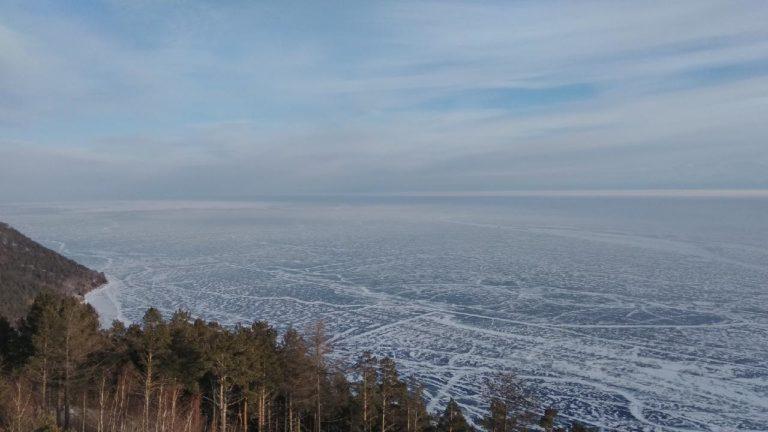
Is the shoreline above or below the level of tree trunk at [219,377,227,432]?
below

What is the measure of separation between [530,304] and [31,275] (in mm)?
29964

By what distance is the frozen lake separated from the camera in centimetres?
1485

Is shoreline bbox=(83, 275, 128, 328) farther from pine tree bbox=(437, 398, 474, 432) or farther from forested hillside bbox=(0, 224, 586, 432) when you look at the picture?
pine tree bbox=(437, 398, 474, 432)

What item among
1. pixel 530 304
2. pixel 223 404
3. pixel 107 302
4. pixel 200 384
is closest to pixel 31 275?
pixel 107 302

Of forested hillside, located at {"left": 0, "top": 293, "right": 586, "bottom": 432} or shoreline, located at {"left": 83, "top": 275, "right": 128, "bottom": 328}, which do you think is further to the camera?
shoreline, located at {"left": 83, "top": 275, "right": 128, "bottom": 328}

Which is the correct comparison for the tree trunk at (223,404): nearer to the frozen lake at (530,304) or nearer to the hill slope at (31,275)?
the frozen lake at (530,304)

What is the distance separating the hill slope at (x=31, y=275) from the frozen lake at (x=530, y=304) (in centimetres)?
215

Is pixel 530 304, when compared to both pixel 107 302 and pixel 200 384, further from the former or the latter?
pixel 107 302

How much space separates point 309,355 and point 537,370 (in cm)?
726

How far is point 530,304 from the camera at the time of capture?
2431 cm

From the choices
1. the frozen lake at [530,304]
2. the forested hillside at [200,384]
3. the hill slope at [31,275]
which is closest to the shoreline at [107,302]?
the frozen lake at [530,304]

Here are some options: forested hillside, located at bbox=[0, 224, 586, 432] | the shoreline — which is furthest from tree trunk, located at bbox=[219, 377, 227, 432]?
the shoreline

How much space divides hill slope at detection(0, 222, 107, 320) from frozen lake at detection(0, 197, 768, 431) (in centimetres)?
215

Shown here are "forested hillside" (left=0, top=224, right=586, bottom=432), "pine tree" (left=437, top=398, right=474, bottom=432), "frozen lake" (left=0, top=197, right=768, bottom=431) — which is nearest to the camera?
"pine tree" (left=437, top=398, right=474, bottom=432)
